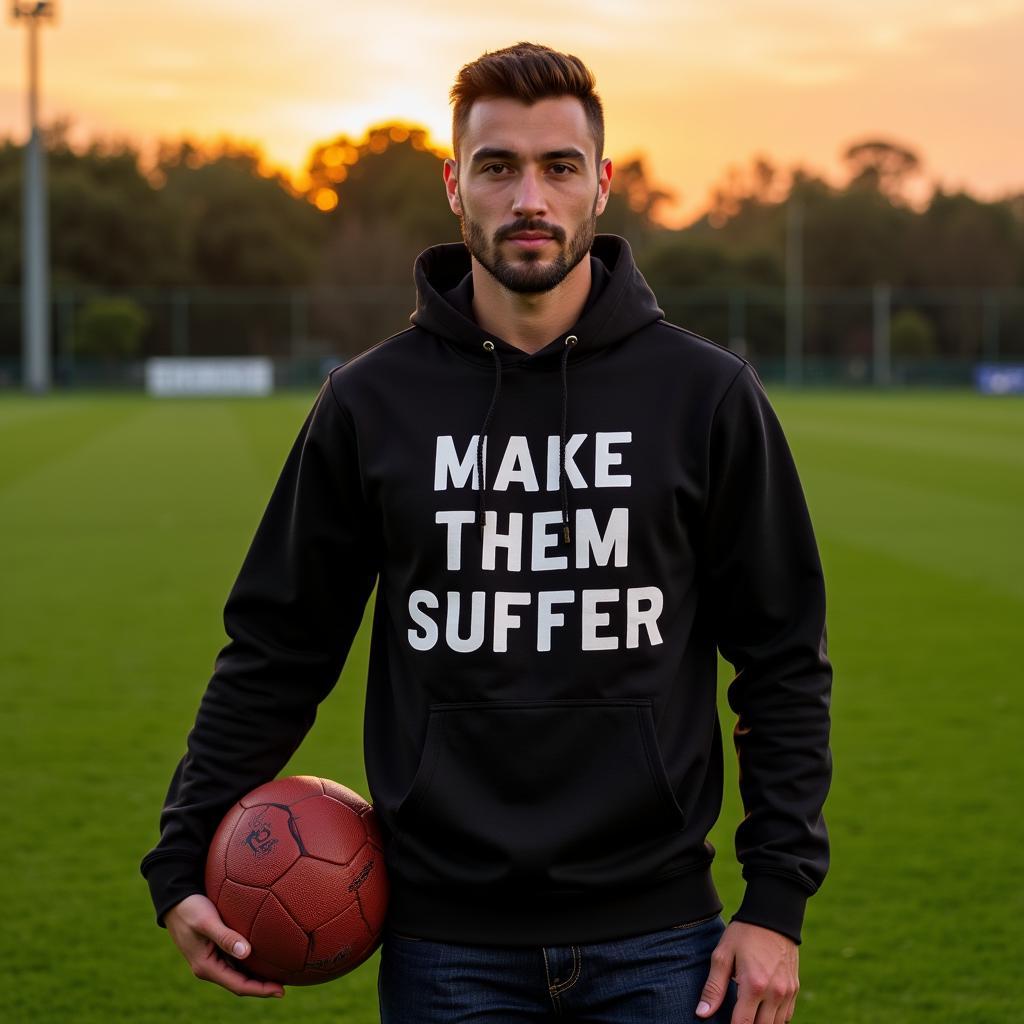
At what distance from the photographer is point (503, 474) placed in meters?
2.35

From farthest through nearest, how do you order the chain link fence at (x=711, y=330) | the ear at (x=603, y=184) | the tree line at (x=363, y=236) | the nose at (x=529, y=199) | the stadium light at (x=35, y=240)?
the tree line at (x=363, y=236) → the chain link fence at (x=711, y=330) → the stadium light at (x=35, y=240) → the ear at (x=603, y=184) → the nose at (x=529, y=199)

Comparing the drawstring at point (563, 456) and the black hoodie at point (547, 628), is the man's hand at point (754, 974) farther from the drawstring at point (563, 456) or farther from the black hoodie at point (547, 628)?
the drawstring at point (563, 456)

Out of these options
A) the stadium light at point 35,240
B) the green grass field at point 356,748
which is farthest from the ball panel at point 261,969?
the stadium light at point 35,240

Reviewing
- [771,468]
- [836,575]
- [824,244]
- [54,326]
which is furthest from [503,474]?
[824,244]

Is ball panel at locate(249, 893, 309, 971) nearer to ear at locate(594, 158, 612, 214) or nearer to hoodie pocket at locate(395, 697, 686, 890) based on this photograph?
hoodie pocket at locate(395, 697, 686, 890)

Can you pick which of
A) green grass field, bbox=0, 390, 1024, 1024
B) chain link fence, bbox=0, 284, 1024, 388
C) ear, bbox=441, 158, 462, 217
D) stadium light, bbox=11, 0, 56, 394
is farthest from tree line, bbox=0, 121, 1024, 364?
ear, bbox=441, 158, 462, 217

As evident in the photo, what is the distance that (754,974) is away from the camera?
2.24 m

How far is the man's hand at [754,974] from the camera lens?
2234 millimetres

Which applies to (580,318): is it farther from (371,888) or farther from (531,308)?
(371,888)

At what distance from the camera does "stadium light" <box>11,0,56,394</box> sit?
146 feet

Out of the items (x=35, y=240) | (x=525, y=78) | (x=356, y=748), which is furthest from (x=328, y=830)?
(x=35, y=240)

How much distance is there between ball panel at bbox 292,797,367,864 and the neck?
765mm

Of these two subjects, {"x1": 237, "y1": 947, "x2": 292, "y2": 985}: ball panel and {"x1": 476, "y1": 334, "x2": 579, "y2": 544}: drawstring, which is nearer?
{"x1": 476, "y1": 334, "x2": 579, "y2": 544}: drawstring

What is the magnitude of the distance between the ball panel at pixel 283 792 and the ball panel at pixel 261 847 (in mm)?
16
